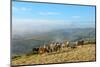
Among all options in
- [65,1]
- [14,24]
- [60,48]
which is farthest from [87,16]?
[14,24]

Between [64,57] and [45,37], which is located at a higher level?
[45,37]

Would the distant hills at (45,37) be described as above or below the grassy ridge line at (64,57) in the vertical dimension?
above

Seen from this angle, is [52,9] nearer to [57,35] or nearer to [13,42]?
[57,35]

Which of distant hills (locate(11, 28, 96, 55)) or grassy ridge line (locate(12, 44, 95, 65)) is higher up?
distant hills (locate(11, 28, 96, 55))
